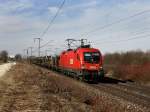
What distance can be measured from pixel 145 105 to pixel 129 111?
2.84m

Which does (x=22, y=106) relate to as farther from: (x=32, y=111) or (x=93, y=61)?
(x=93, y=61)

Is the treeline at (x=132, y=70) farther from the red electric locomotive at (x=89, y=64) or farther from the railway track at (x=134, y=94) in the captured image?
the railway track at (x=134, y=94)

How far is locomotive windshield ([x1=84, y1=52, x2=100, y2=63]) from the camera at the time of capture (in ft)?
123

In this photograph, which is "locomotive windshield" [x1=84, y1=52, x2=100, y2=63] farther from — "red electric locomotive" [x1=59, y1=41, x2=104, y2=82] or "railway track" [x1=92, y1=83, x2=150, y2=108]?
"railway track" [x1=92, y1=83, x2=150, y2=108]

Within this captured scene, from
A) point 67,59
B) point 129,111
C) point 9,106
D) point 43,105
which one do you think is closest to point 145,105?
point 129,111

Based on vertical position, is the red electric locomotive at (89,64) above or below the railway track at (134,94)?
above

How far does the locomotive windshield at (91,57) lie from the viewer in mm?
37438

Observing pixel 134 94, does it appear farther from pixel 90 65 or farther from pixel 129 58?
pixel 129 58

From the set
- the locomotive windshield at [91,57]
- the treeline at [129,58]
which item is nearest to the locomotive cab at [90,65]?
the locomotive windshield at [91,57]

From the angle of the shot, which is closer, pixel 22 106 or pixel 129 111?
pixel 22 106

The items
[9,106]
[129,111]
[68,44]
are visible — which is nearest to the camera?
[9,106]

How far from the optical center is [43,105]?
52.3 feet

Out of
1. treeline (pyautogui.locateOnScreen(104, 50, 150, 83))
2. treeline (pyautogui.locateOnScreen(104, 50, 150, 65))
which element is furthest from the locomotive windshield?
treeline (pyautogui.locateOnScreen(104, 50, 150, 65))

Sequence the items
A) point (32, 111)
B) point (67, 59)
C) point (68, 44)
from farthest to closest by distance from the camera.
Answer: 1. point (68, 44)
2. point (67, 59)
3. point (32, 111)
